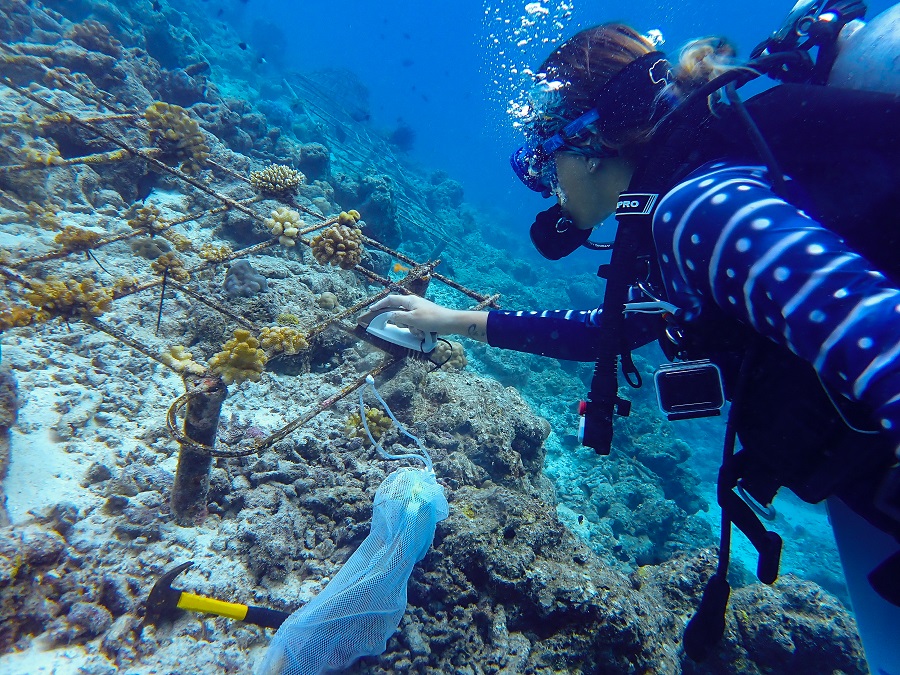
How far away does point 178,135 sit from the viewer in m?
6.24

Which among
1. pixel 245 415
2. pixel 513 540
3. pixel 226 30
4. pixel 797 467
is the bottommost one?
pixel 513 540

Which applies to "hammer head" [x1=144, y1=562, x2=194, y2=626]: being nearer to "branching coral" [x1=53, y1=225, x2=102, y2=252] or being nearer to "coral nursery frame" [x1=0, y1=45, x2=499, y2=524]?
"coral nursery frame" [x1=0, y1=45, x2=499, y2=524]

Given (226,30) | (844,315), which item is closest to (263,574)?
(844,315)

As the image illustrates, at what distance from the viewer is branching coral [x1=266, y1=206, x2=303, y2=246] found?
17.1ft

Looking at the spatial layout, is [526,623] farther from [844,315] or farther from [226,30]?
[226,30]

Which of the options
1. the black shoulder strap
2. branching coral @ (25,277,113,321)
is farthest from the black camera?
branching coral @ (25,277,113,321)

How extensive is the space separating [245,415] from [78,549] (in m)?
1.60

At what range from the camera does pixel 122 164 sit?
259 inches

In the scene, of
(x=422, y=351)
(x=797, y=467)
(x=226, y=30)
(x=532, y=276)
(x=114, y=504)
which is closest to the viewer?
(x=797, y=467)

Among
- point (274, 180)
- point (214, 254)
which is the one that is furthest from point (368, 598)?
point (274, 180)

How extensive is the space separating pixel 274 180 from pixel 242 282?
1.93 meters

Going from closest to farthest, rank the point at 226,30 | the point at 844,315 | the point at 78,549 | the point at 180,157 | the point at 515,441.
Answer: the point at 844,315
the point at 78,549
the point at 515,441
the point at 180,157
the point at 226,30

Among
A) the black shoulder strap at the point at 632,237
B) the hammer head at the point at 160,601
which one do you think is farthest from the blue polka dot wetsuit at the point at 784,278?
the hammer head at the point at 160,601

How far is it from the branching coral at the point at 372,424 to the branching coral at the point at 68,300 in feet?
7.74
